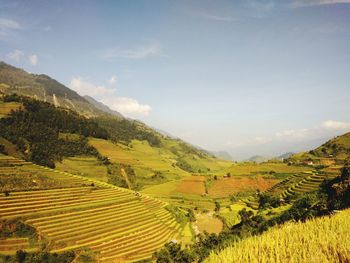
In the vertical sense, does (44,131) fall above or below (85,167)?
above

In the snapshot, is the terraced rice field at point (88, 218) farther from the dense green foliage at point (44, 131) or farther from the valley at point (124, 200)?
the dense green foliage at point (44, 131)

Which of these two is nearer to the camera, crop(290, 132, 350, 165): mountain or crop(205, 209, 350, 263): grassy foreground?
crop(205, 209, 350, 263): grassy foreground

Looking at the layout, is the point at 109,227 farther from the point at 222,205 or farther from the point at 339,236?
the point at 339,236

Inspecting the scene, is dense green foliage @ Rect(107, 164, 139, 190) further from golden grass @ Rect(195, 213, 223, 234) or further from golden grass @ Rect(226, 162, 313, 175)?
golden grass @ Rect(195, 213, 223, 234)

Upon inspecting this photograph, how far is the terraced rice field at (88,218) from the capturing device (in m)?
47.6

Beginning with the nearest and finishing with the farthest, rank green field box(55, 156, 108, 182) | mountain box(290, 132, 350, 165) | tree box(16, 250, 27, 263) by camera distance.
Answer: tree box(16, 250, 27, 263), green field box(55, 156, 108, 182), mountain box(290, 132, 350, 165)

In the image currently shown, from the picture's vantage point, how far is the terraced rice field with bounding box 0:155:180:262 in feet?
156

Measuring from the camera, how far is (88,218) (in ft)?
182

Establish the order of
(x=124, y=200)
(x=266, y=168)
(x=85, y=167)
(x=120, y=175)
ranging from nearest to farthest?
(x=124, y=200)
(x=85, y=167)
(x=266, y=168)
(x=120, y=175)

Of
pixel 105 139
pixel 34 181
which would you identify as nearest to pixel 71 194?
pixel 34 181

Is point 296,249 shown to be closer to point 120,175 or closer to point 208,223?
point 208,223

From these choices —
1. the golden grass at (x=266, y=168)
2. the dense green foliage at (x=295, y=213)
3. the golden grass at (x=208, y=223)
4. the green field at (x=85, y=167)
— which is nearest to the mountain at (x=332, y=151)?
the golden grass at (x=266, y=168)

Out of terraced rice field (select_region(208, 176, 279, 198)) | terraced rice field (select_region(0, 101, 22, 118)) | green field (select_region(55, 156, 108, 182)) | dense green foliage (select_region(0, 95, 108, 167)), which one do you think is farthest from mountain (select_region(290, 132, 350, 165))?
terraced rice field (select_region(0, 101, 22, 118))

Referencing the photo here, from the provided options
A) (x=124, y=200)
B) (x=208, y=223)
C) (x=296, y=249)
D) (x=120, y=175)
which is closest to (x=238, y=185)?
(x=208, y=223)
